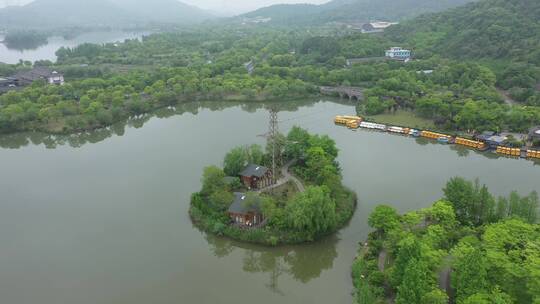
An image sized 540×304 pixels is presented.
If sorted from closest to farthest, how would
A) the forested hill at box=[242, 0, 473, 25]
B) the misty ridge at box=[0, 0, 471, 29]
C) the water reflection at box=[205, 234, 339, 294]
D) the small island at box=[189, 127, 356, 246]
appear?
the water reflection at box=[205, 234, 339, 294]
the small island at box=[189, 127, 356, 246]
the forested hill at box=[242, 0, 473, 25]
the misty ridge at box=[0, 0, 471, 29]

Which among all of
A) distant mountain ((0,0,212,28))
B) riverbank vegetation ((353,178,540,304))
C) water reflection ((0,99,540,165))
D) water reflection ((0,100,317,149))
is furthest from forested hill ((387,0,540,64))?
distant mountain ((0,0,212,28))

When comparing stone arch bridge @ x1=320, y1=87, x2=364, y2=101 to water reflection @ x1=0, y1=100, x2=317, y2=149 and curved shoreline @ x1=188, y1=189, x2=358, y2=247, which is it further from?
curved shoreline @ x1=188, y1=189, x2=358, y2=247

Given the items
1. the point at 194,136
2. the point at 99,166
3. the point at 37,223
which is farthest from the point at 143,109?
the point at 37,223

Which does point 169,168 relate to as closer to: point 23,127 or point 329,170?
point 329,170

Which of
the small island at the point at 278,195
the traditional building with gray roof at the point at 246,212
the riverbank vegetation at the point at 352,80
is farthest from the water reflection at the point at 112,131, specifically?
the traditional building with gray roof at the point at 246,212

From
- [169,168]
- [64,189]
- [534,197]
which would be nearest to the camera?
[534,197]

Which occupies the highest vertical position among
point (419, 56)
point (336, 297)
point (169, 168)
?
point (419, 56)

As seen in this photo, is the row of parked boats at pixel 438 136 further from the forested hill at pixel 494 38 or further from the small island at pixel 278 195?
the forested hill at pixel 494 38
